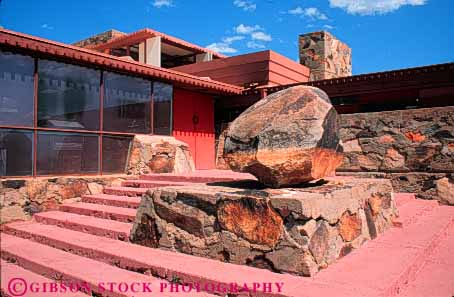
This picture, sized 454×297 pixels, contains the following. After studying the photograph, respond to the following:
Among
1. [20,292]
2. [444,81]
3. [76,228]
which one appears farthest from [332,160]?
[444,81]

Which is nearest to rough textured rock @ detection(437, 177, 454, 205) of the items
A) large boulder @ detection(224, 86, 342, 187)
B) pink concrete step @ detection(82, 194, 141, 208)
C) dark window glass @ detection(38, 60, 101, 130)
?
large boulder @ detection(224, 86, 342, 187)

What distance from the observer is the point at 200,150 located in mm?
8672

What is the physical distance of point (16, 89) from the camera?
504 centimetres

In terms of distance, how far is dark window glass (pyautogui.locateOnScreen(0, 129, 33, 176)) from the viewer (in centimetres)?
480

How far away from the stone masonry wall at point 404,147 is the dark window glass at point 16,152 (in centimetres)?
508

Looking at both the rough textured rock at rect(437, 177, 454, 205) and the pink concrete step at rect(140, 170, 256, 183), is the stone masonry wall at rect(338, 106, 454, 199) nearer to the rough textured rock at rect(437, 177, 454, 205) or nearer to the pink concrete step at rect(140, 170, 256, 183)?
the rough textured rock at rect(437, 177, 454, 205)

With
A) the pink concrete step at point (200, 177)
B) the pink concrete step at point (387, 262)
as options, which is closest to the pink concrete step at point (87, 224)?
the pink concrete step at point (200, 177)

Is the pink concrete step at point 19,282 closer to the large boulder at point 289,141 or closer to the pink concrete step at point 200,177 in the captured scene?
the large boulder at point 289,141

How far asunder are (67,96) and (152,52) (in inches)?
237

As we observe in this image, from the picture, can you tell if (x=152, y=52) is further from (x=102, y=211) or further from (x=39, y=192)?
(x=102, y=211)

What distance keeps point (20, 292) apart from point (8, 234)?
2.16 m

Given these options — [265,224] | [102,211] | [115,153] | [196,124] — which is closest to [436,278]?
[265,224]

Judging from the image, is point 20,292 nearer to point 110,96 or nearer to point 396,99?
point 110,96

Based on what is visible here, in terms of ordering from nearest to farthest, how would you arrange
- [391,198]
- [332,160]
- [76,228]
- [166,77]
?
[332,160] < [391,198] < [76,228] < [166,77]
